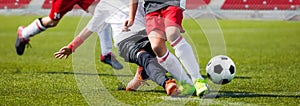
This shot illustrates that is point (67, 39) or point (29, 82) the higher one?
point (29, 82)

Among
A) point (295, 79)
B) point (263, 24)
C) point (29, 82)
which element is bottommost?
point (263, 24)

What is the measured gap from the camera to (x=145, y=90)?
6.55 metres

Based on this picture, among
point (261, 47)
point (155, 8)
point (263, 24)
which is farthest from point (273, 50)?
point (263, 24)

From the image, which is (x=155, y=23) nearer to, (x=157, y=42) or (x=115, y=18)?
(x=157, y=42)

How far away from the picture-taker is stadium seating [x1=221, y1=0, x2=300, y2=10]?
12.2m

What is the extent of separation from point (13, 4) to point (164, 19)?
25.3 feet

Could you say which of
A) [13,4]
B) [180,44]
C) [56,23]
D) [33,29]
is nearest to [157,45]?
[180,44]

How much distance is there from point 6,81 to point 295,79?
9.96 feet

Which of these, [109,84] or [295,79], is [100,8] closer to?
[109,84]

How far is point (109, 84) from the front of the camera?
7.10 metres

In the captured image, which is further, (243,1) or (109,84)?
(243,1)

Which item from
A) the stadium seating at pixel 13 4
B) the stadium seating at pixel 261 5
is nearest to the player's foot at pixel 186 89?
the stadium seating at pixel 261 5

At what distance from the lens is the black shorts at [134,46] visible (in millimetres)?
6427

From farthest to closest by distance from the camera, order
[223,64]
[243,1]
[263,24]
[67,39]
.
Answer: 1. [263,24]
2. [67,39]
3. [243,1]
4. [223,64]
